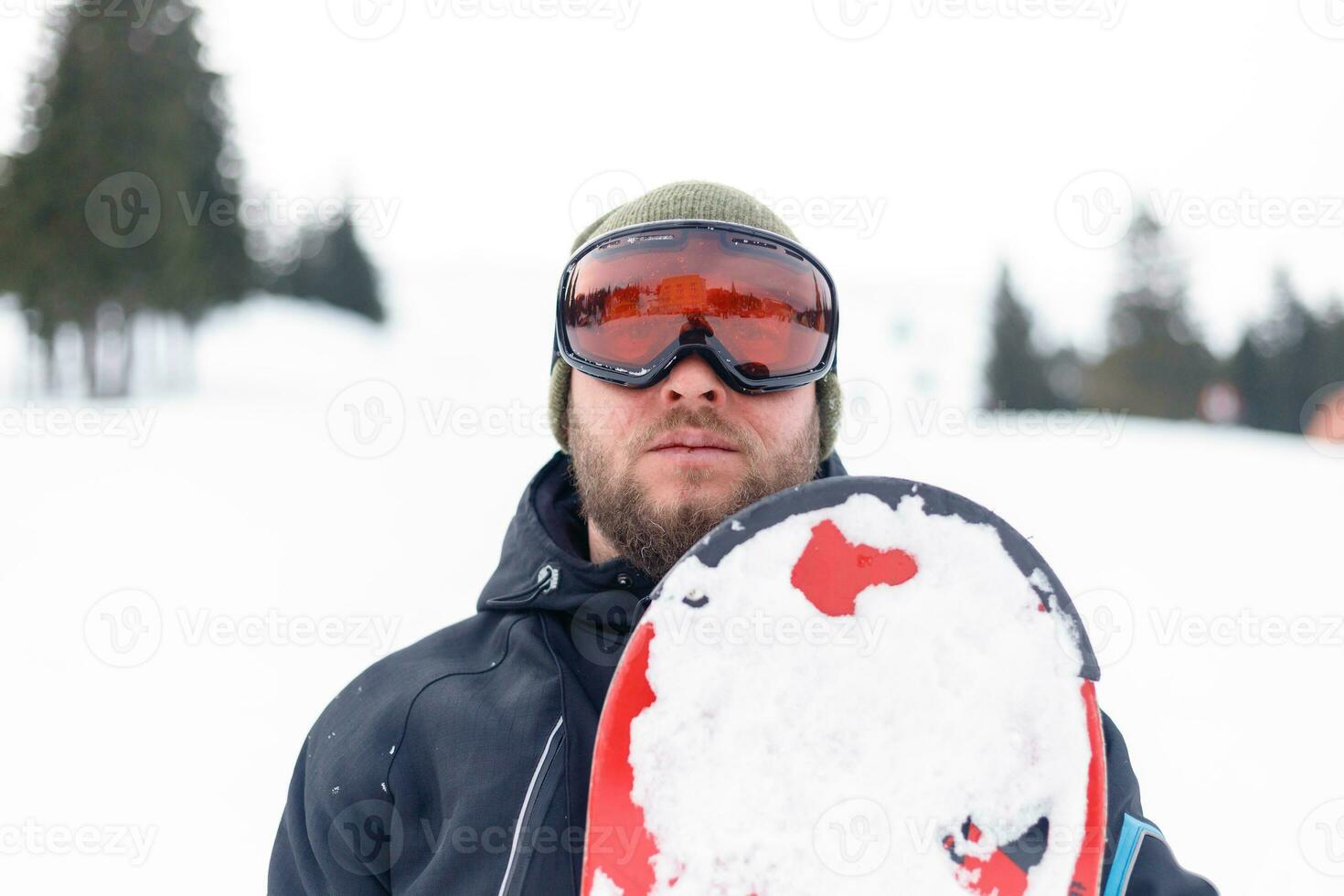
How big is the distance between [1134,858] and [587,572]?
47.0 inches

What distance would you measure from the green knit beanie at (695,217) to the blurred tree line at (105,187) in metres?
23.0

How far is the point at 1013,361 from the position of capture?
37.9 meters

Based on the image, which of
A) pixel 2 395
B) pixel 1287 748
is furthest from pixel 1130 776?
pixel 2 395

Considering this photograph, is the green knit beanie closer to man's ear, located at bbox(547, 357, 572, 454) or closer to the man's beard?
man's ear, located at bbox(547, 357, 572, 454)

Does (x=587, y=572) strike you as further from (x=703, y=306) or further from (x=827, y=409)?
(x=827, y=409)

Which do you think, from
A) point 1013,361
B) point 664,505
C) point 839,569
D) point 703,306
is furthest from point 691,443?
point 1013,361

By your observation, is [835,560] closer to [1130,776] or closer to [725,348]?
[725,348]

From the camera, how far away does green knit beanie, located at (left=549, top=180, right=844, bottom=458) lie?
6.86ft

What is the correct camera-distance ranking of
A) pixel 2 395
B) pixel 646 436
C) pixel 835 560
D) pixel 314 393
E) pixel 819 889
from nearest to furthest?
1. pixel 819 889
2. pixel 835 560
3. pixel 646 436
4. pixel 314 393
5. pixel 2 395

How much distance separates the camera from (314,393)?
23734 mm

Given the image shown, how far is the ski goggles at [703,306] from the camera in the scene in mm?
1942

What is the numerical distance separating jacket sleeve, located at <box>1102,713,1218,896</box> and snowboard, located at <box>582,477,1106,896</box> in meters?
0.17

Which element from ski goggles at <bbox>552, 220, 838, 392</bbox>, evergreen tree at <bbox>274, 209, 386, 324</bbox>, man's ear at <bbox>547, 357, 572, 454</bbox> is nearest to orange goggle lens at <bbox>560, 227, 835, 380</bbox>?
ski goggles at <bbox>552, 220, 838, 392</bbox>

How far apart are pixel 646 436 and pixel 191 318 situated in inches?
1084
